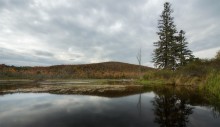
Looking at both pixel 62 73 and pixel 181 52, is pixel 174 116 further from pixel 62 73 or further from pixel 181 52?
pixel 62 73

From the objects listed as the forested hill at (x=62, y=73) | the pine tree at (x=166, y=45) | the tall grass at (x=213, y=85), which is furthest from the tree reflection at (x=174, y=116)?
the forested hill at (x=62, y=73)

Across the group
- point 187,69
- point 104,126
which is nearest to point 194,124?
point 104,126

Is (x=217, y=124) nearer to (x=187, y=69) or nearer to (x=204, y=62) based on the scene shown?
(x=187, y=69)

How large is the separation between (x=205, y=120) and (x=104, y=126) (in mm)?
4305

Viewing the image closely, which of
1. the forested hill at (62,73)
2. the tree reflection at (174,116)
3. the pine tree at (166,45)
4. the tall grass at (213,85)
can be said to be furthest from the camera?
the forested hill at (62,73)

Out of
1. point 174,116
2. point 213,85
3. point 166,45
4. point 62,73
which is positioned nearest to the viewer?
point 174,116

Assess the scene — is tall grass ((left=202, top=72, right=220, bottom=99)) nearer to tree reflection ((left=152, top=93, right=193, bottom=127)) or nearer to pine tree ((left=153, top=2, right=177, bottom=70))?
tree reflection ((left=152, top=93, right=193, bottom=127))

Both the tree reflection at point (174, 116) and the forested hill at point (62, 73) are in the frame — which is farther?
the forested hill at point (62, 73)

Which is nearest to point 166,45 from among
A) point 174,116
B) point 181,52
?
point 181,52

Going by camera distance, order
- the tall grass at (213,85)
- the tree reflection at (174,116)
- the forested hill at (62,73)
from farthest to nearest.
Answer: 1. the forested hill at (62,73)
2. the tall grass at (213,85)
3. the tree reflection at (174,116)

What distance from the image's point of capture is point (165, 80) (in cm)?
3138

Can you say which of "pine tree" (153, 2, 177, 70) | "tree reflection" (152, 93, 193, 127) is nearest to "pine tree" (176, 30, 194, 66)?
"pine tree" (153, 2, 177, 70)

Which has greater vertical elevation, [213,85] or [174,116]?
[213,85]

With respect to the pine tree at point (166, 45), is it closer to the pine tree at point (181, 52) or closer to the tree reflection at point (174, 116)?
the pine tree at point (181, 52)
